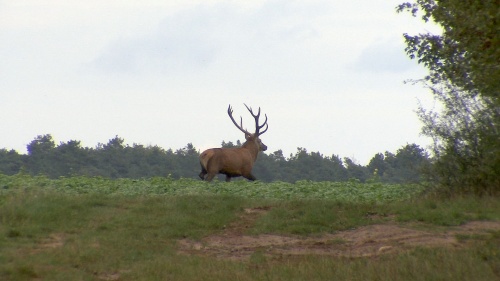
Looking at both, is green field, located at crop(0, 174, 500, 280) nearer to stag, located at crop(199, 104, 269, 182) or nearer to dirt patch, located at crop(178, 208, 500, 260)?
dirt patch, located at crop(178, 208, 500, 260)

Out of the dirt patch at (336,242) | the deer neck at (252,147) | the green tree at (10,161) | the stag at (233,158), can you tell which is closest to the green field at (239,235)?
the dirt patch at (336,242)

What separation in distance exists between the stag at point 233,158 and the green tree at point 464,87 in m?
7.00

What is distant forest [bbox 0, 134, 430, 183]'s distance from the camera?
3581cm

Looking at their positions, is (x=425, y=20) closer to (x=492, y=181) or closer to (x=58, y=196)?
(x=492, y=181)

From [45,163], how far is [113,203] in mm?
21289

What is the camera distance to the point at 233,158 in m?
22.9

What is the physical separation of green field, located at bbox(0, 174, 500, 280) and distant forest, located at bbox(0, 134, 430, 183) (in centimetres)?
1888

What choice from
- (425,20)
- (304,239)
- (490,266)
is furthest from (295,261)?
(425,20)

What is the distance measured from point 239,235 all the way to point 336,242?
4.97ft

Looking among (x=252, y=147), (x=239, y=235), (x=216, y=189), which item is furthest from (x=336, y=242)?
(x=252, y=147)

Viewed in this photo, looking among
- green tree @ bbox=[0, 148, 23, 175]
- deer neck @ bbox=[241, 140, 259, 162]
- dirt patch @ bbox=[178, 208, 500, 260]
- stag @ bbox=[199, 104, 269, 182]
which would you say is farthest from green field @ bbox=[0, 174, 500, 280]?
green tree @ bbox=[0, 148, 23, 175]

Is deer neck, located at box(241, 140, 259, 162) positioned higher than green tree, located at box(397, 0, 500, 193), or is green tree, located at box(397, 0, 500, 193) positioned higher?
deer neck, located at box(241, 140, 259, 162)

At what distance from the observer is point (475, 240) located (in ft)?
40.2

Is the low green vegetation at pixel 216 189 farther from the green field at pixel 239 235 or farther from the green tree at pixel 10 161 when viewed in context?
the green tree at pixel 10 161
